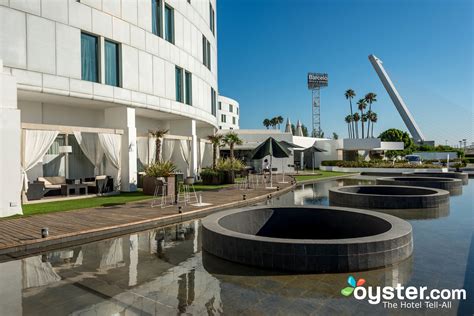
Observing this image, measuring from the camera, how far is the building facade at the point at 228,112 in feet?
210

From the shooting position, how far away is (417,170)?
3169 cm

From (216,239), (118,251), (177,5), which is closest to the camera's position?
(216,239)

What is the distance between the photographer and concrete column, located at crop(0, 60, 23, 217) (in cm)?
1057

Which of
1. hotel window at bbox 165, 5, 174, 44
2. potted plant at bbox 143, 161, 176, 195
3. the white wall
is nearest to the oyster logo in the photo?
potted plant at bbox 143, 161, 176, 195

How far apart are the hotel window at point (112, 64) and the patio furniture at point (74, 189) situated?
5.29 m

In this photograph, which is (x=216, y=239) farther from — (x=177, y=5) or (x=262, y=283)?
(x=177, y=5)

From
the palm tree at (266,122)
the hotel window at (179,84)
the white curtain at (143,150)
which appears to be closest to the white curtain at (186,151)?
the hotel window at (179,84)

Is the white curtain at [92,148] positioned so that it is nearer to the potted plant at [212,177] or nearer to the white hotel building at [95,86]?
the white hotel building at [95,86]

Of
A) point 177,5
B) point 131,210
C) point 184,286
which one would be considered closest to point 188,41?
point 177,5

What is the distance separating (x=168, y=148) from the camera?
22.7 m

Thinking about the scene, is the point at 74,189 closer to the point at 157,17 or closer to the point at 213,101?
the point at 157,17

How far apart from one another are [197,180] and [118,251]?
56.3 feet

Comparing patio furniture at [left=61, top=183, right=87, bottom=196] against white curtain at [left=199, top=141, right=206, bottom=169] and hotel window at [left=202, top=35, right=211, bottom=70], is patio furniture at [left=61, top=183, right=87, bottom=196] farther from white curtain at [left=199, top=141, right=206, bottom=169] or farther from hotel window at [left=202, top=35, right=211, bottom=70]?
hotel window at [left=202, top=35, right=211, bottom=70]

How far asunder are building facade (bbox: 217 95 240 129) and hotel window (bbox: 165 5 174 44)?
133 feet
